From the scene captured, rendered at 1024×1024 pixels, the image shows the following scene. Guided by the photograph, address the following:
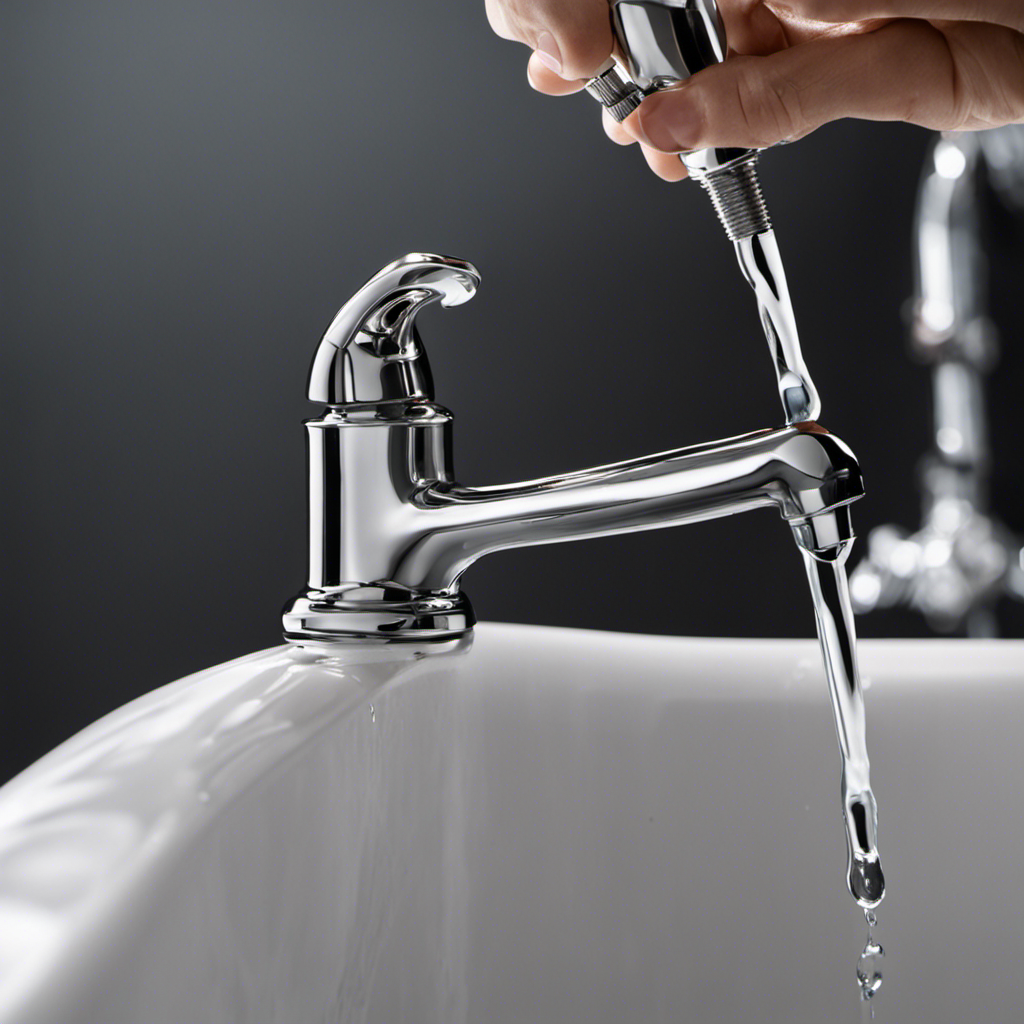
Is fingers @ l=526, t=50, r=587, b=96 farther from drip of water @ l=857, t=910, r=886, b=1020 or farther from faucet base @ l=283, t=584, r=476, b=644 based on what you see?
drip of water @ l=857, t=910, r=886, b=1020

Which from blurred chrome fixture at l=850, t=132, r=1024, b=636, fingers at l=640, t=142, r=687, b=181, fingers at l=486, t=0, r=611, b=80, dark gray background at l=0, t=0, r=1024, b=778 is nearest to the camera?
fingers at l=486, t=0, r=611, b=80

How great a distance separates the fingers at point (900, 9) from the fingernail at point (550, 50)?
73mm

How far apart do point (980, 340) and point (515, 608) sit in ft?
1.40

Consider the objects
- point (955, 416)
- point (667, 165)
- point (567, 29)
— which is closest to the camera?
point (567, 29)

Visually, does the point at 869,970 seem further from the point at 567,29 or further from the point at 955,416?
the point at 955,416

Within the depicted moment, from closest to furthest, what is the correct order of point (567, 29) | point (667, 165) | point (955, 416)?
point (567, 29) → point (667, 165) → point (955, 416)

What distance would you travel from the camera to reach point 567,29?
12.0 inches

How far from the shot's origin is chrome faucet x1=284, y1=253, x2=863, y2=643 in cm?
34

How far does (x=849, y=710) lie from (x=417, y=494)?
0.15 m

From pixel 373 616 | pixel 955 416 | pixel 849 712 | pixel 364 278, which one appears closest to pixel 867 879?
pixel 849 712

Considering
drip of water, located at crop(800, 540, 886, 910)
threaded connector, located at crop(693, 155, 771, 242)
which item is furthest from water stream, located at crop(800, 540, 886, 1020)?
threaded connector, located at crop(693, 155, 771, 242)

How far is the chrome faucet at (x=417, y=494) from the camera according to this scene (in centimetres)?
34

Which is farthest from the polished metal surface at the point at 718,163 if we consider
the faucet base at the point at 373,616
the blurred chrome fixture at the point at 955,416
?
the blurred chrome fixture at the point at 955,416

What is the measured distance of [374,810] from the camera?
35 centimetres
